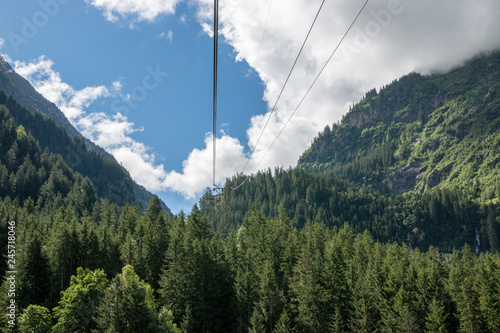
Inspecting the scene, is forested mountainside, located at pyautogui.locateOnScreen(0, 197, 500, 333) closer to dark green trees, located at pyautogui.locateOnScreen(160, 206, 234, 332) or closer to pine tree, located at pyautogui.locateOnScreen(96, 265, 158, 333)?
dark green trees, located at pyautogui.locateOnScreen(160, 206, 234, 332)

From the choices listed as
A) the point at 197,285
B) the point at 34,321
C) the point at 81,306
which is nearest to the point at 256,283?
the point at 197,285

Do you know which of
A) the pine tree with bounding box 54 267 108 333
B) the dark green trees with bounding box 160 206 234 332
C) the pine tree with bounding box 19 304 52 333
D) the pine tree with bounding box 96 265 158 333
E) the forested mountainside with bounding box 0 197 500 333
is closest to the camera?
the pine tree with bounding box 96 265 158 333

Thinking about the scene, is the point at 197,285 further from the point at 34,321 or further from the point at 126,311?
the point at 34,321

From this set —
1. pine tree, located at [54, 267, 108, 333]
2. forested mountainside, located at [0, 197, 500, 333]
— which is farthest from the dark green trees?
pine tree, located at [54, 267, 108, 333]

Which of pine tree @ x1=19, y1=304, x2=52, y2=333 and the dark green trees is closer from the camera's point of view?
pine tree @ x1=19, y1=304, x2=52, y2=333

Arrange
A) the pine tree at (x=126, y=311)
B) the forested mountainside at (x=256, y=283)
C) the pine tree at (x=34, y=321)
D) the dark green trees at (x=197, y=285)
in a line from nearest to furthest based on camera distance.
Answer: the pine tree at (x=126, y=311) → the pine tree at (x=34, y=321) → the forested mountainside at (x=256, y=283) → the dark green trees at (x=197, y=285)

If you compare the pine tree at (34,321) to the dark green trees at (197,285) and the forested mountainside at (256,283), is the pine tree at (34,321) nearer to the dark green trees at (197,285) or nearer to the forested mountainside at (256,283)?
the forested mountainside at (256,283)

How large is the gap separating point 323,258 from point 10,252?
5173 cm

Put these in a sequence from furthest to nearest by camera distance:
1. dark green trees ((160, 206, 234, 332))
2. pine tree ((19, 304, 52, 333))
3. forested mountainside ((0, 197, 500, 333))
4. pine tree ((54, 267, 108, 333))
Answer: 1. dark green trees ((160, 206, 234, 332))
2. forested mountainside ((0, 197, 500, 333))
3. pine tree ((54, 267, 108, 333))
4. pine tree ((19, 304, 52, 333))

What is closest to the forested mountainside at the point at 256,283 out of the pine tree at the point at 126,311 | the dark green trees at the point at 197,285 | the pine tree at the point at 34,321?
the dark green trees at the point at 197,285

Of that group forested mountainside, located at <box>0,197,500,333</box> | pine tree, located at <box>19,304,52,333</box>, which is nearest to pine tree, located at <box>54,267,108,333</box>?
forested mountainside, located at <box>0,197,500,333</box>

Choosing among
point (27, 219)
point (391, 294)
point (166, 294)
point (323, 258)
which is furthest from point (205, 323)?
point (27, 219)

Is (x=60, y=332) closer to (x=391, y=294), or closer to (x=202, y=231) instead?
(x=202, y=231)

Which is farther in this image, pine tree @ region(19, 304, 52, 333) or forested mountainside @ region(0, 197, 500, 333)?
forested mountainside @ region(0, 197, 500, 333)
